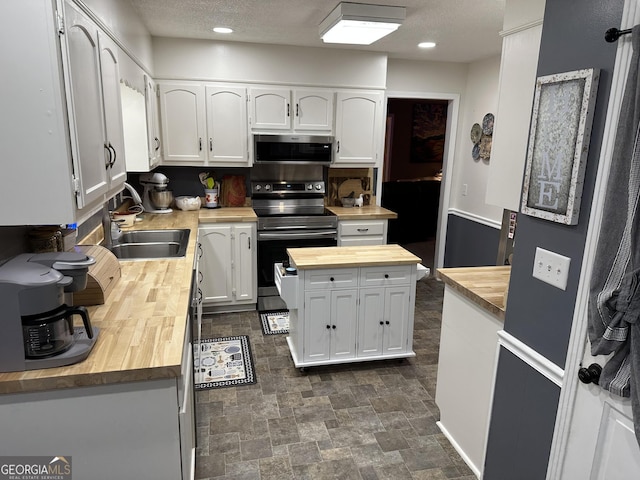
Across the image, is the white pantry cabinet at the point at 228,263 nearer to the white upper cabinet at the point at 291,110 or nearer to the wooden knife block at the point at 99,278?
the white upper cabinet at the point at 291,110

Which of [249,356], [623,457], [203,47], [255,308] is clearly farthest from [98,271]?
[203,47]

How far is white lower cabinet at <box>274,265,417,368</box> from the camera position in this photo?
288 cm

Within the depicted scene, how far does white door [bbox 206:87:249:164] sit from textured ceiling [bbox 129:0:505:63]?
49cm

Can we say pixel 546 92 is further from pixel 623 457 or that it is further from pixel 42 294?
pixel 42 294

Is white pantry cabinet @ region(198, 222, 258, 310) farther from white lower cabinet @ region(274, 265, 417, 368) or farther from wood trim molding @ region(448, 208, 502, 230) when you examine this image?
wood trim molding @ region(448, 208, 502, 230)

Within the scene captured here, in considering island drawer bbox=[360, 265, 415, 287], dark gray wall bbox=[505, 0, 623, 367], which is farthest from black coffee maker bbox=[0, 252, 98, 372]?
island drawer bbox=[360, 265, 415, 287]

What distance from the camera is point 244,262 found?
403 cm

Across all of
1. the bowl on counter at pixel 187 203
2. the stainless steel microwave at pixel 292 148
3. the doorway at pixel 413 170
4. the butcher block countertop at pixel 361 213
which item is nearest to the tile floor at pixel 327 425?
the butcher block countertop at pixel 361 213

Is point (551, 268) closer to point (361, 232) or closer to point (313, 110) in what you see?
point (361, 232)

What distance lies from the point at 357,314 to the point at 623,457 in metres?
1.83

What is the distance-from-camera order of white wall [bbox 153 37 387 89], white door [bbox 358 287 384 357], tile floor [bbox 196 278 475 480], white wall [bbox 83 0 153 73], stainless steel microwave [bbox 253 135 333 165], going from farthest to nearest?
stainless steel microwave [bbox 253 135 333 165]
white wall [bbox 153 37 387 89]
white door [bbox 358 287 384 357]
tile floor [bbox 196 278 475 480]
white wall [bbox 83 0 153 73]

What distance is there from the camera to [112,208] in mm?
3469

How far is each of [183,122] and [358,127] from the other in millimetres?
1696

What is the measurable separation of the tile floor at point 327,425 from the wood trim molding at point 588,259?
83 centimetres
